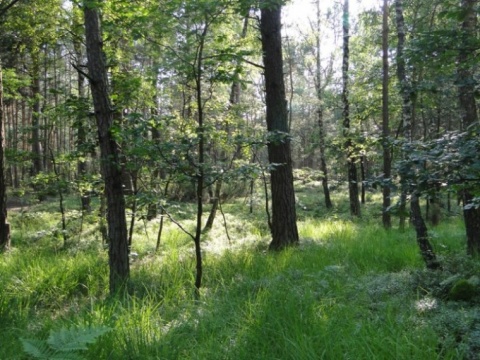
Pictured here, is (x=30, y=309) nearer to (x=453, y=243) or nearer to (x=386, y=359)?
(x=386, y=359)

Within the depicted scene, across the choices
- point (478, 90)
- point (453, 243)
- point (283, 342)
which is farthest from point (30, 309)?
point (453, 243)

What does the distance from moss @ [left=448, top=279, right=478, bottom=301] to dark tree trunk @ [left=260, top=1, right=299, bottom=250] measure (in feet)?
12.5

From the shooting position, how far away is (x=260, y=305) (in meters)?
3.67

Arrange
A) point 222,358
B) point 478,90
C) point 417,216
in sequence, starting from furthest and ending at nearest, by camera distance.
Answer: point 417,216 → point 478,90 → point 222,358

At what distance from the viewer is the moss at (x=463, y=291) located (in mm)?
3932

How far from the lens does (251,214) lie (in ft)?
51.7

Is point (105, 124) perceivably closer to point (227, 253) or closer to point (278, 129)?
point (227, 253)

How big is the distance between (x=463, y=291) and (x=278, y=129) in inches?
178

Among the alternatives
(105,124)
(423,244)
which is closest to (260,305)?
(105,124)

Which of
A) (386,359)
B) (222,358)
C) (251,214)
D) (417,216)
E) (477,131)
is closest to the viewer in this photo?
(386,359)

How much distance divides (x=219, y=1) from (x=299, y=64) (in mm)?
20687

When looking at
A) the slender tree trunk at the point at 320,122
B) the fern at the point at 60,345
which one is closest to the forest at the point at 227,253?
the fern at the point at 60,345

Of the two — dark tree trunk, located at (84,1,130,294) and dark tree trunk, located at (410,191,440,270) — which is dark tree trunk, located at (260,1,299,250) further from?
dark tree trunk, located at (84,1,130,294)

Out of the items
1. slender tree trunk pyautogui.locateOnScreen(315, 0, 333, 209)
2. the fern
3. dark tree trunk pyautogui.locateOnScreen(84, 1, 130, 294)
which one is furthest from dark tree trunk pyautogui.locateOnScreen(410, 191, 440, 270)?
slender tree trunk pyautogui.locateOnScreen(315, 0, 333, 209)
